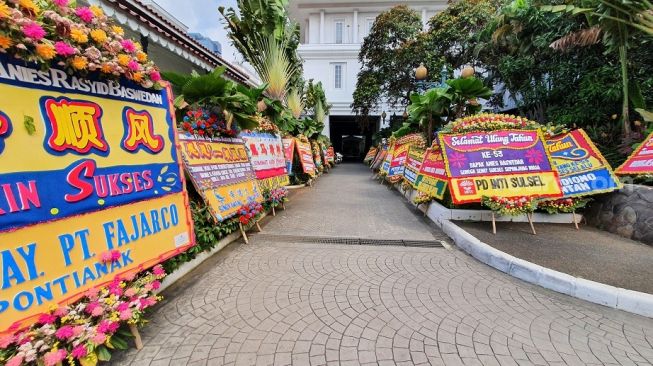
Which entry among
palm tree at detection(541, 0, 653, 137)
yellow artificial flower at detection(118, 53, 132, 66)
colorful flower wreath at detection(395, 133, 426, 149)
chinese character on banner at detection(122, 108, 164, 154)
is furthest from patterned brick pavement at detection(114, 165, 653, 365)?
palm tree at detection(541, 0, 653, 137)

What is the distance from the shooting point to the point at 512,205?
5055 mm

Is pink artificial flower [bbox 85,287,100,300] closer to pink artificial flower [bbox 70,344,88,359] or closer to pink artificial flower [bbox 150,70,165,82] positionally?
pink artificial flower [bbox 70,344,88,359]

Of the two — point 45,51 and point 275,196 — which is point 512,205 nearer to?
point 275,196

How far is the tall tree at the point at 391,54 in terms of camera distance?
15.7 m

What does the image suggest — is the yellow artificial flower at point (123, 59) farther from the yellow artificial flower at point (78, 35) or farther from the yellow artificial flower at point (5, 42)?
the yellow artificial flower at point (5, 42)

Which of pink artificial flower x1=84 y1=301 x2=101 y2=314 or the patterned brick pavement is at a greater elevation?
pink artificial flower x1=84 y1=301 x2=101 y2=314

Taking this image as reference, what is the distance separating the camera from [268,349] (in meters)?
2.36

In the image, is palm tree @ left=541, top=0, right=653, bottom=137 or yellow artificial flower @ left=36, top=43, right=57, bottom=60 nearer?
yellow artificial flower @ left=36, top=43, right=57, bottom=60

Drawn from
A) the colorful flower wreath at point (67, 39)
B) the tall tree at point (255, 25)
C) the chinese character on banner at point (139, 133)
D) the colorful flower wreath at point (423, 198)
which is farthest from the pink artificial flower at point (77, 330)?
the tall tree at point (255, 25)

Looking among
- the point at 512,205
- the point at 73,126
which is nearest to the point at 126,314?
the point at 73,126

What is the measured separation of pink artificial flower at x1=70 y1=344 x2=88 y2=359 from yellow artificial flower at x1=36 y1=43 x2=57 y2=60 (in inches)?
79.6

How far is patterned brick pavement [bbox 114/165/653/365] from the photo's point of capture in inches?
90.6

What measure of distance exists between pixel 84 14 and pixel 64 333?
97.4 inches

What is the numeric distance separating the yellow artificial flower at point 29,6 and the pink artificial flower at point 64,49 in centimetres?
21
